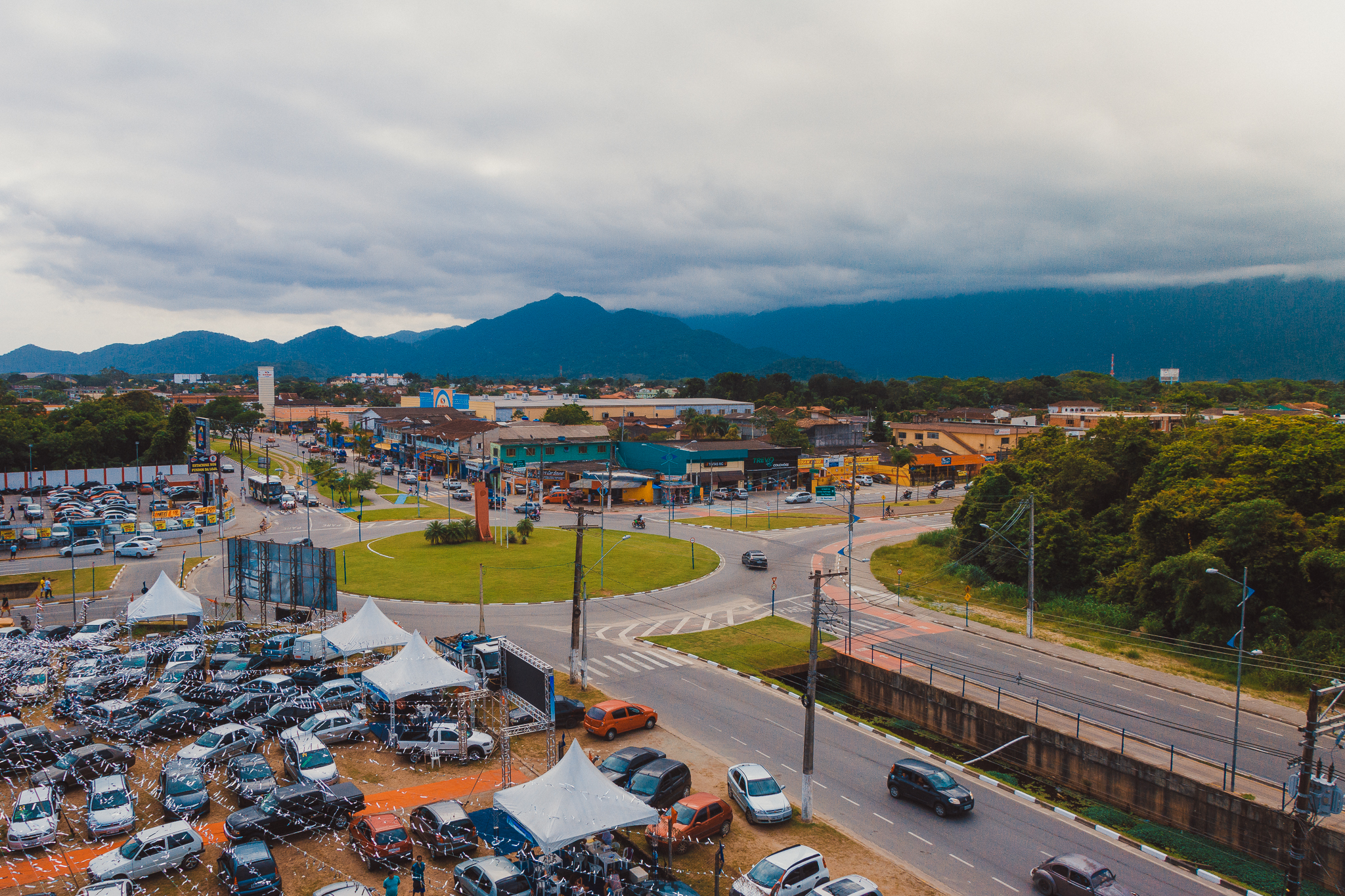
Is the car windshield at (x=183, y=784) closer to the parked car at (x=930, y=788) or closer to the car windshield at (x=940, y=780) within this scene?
the parked car at (x=930, y=788)

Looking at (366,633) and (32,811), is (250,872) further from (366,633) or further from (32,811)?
(366,633)

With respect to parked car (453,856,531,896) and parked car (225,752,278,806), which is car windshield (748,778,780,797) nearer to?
parked car (453,856,531,896)

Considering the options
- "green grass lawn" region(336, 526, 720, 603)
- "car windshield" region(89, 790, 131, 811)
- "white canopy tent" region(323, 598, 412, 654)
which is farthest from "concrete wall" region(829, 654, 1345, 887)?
"car windshield" region(89, 790, 131, 811)

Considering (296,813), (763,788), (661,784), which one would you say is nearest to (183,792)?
(296,813)

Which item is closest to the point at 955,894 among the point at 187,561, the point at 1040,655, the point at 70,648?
the point at 1040,655

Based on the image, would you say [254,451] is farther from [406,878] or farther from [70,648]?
[406,878]

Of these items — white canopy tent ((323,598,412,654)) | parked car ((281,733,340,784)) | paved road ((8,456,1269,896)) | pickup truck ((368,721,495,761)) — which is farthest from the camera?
white canopy tent ((323,598,412,654))
